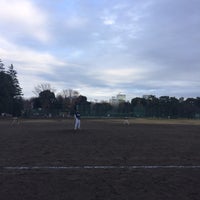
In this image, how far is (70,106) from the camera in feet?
466

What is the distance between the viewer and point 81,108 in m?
111

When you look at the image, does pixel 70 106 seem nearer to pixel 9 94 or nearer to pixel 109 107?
pixel 109 107

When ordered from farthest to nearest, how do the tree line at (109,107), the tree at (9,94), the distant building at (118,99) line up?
the distant building at (118,99)
the tree line at (109,107)
the tree at (9,94)

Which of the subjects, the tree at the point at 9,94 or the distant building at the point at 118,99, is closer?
the tree at the point at 9,94

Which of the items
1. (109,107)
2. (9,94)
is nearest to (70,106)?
(109,107)

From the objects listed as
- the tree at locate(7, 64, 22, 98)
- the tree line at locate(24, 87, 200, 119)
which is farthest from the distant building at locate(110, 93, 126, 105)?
the tree at locate(7, 64, 22, 98)

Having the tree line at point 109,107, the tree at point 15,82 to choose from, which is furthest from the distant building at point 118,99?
the tree at point 15,82

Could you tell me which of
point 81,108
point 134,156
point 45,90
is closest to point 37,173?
point 134,156

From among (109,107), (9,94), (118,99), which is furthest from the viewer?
(118,99)

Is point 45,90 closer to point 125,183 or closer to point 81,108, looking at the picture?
point 81,108

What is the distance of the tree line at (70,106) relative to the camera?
105062 mm

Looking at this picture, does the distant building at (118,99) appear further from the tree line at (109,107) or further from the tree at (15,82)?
the tree at (15,82)

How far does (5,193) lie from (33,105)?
5513 inches

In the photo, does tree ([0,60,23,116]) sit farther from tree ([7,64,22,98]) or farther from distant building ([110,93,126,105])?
distant building ([110,93,126,105])
